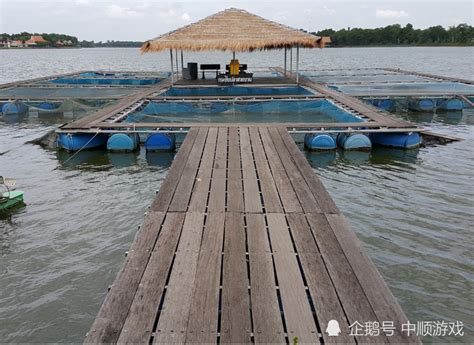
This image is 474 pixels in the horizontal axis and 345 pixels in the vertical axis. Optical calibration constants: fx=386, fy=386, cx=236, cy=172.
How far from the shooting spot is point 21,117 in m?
16.2

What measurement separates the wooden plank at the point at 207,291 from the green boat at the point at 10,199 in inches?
177

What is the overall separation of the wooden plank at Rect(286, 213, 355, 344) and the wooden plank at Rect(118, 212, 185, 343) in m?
1.33

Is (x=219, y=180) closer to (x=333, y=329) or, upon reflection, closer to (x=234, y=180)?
(x=234, y=180)

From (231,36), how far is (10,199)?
41.5 feet

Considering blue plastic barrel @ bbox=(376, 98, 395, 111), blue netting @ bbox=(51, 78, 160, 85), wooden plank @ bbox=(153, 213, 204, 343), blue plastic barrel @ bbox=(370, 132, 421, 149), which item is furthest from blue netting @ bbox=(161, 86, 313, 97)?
wooden plank @ bbox=(153, 213, 204, 343)

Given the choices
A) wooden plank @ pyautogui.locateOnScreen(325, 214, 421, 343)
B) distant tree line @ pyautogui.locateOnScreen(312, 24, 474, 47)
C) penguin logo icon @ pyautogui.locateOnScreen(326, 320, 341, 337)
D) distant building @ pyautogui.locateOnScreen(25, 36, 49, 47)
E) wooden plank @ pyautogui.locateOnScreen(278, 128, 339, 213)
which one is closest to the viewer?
penguin logo icon @ pyautogui.locateOnScreen(326, 320, 341, 337)

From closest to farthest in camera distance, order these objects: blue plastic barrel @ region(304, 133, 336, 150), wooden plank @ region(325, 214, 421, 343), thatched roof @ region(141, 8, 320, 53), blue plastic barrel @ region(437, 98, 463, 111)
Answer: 1. wooden plank @ region(325, 214, 421, 343)
2. blue plastic barrel @ region(304, 133, 336, 150)
3. blue plastic barrel @ region(437, 98, 463, 111)
4. thatched roof @ region(141, 8, 320, 53)

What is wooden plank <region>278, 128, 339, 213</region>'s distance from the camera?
205 inches

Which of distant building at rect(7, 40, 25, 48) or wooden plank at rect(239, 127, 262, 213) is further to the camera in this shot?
distant building at rect(7, 40, 25, 48)

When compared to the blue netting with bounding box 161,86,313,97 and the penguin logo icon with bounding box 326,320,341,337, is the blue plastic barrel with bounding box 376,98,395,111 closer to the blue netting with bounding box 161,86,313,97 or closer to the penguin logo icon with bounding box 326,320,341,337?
the blue netting with bounding box 161,86,313,97

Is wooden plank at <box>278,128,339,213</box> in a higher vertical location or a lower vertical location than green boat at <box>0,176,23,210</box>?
higher

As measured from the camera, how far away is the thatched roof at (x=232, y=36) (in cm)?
1655

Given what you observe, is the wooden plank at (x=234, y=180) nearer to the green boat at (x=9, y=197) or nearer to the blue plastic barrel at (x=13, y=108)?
the green boat at (x=9, y=197)

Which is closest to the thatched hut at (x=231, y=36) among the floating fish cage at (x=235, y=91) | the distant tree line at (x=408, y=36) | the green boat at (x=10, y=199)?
the floating fish cage at (x=235, y=91)
